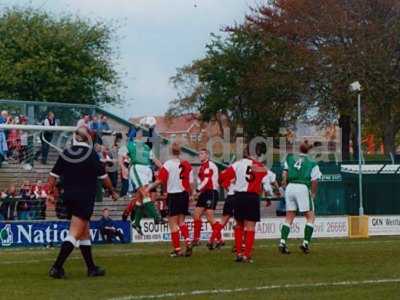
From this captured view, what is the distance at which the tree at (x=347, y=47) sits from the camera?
175ft

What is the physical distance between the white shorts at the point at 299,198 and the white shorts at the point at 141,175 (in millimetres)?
4519

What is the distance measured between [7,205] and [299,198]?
33.6 feet

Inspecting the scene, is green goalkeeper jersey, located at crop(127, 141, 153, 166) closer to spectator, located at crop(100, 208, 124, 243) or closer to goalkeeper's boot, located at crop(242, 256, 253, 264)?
spectator, located at crop(100, 208, 124, 243)

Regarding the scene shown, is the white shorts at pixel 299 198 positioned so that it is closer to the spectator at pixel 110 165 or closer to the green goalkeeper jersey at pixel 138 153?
the green goalkeeper jersey at pixel 138 153

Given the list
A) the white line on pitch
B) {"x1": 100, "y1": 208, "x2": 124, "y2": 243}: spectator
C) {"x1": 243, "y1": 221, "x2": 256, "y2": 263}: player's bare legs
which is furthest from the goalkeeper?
the white line on pitch

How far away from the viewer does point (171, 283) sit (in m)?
13.4

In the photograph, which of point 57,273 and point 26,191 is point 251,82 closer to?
point 26,191

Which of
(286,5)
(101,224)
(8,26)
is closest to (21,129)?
(101,224)

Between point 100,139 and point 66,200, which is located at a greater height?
point 100,139

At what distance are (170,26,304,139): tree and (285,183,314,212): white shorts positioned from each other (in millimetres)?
35498

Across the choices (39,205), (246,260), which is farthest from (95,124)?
(246,260)

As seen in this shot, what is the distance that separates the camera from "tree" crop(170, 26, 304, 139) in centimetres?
5566

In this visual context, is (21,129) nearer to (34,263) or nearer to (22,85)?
(34,263)

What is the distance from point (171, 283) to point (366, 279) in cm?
278
